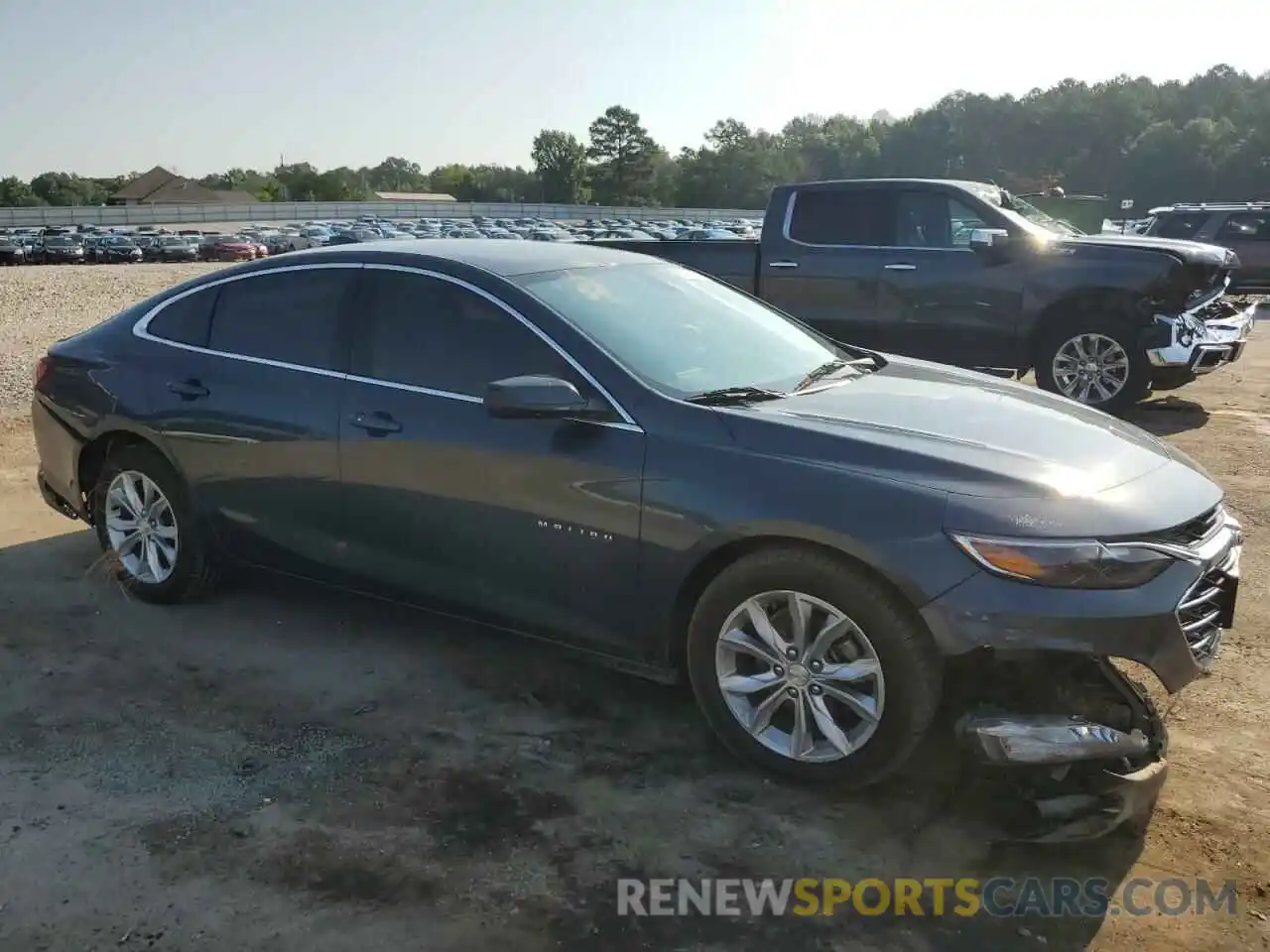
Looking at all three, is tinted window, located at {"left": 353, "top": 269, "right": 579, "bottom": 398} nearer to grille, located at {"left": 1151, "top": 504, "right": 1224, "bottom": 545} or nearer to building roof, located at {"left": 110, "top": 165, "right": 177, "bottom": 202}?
grille, located at {"left": 1151, "top": 504, "right": 1224, "bottom": 545}

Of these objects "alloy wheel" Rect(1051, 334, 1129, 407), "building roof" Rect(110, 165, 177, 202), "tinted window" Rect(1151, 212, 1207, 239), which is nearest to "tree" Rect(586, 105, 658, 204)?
"building roof" Rect(110, 165, 177, 202)

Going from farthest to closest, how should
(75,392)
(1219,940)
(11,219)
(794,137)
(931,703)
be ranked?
(794,137) → (11,219) → (75,392) → (931,703) → (1219,940)

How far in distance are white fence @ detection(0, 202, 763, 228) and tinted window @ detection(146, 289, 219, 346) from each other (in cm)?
7510

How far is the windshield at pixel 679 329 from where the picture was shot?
12.7 ft

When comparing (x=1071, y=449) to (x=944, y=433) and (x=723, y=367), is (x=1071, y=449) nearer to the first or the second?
(x=944, y=433)

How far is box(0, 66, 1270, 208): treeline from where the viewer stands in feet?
275

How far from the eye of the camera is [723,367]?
402 cm

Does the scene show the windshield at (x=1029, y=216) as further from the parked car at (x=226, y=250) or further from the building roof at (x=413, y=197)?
the building roof at (x=413, y=197)

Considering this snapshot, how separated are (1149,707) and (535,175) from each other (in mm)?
134232

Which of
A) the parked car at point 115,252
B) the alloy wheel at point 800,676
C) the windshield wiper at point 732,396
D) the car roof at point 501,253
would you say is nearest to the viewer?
the alloy wheel at point 800,676

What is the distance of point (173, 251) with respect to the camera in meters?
50.7

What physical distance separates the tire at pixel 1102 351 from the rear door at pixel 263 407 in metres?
6.40

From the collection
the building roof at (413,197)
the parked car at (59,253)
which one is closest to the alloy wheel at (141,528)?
the parked car at (59,253)

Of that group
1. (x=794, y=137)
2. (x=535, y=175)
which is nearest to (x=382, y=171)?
(x=535, y=175)
